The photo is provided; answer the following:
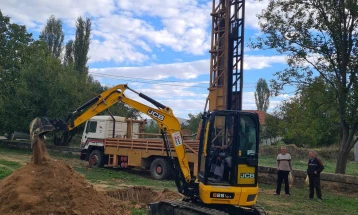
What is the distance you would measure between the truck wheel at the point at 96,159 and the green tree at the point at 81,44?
2463cm

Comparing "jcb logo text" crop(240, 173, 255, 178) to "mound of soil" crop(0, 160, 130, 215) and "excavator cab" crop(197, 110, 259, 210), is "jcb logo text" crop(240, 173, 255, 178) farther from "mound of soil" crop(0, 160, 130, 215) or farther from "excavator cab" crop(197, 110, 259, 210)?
"mound of soil" crop(0, 160, 130, 215)

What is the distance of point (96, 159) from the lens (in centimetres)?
2152

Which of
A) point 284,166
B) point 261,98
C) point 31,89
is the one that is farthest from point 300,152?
point 261,98

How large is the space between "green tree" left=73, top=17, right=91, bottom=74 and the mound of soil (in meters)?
36.9

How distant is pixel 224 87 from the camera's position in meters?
17.0

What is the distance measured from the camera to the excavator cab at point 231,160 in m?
8.30

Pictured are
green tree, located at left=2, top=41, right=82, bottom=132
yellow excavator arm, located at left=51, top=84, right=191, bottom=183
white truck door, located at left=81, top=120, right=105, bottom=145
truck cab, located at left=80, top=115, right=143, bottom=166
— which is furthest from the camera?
green tree, located at left=2, top=41, right=82, bottom=132

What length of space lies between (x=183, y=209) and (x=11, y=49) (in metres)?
29.1

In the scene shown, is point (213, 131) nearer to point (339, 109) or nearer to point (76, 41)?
point (339, 109)

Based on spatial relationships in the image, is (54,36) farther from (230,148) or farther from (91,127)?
(230,148)

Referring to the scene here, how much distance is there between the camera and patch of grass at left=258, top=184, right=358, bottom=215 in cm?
1195

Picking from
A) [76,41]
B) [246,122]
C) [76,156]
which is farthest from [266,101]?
[246,122]

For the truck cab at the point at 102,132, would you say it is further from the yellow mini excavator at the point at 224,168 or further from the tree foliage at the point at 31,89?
the yellow mini excavator at the point at 224,168

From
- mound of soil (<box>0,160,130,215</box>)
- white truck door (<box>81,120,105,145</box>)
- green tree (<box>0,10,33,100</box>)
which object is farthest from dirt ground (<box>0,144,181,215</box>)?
green tree (<box>0,10,33,100</box>)
